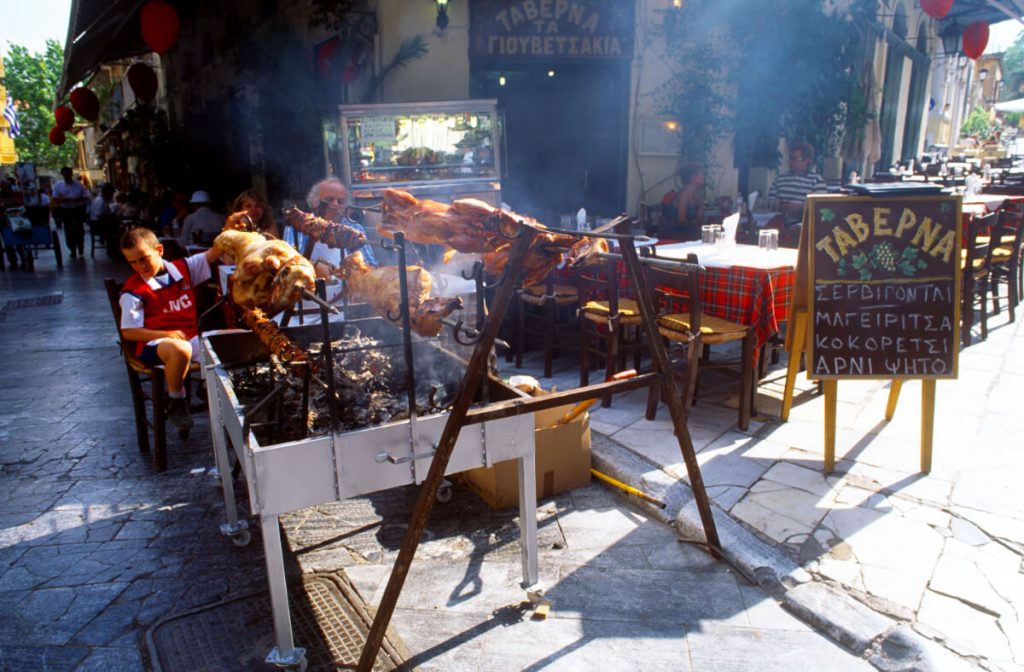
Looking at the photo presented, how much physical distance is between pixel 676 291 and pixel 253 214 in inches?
130

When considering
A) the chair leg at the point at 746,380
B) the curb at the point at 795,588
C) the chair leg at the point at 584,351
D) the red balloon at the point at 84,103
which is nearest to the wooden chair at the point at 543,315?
the chair leg at the point at 584,351

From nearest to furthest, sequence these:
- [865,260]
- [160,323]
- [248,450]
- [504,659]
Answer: [248,450], [504,659], [865,260], [160,323]

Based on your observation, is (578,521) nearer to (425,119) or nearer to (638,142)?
(425,119)

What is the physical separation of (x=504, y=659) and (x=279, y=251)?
2264 mm

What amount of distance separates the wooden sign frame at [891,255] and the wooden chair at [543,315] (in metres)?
2.32

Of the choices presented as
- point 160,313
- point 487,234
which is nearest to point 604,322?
point 487,234

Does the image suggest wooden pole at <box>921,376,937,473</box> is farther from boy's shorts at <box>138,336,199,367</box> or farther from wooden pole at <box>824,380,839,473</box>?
boy's shorts at <box>138,336,199,367</box>

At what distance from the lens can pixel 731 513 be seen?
3717 mm

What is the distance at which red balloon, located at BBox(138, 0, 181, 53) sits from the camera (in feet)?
30.5

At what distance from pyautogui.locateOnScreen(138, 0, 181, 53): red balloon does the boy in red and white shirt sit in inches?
251

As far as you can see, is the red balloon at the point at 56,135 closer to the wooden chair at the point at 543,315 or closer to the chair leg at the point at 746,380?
the wooden chair at the point at 543,315

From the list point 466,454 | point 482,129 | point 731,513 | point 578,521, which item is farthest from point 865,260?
point 482,129

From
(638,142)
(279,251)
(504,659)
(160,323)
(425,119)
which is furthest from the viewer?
(638,142)

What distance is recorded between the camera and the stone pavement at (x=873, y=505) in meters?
2.86
